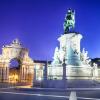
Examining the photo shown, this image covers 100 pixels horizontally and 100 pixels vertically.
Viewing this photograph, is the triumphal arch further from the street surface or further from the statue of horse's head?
the street surface

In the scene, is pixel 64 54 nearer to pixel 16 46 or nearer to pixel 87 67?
pixel 87 67

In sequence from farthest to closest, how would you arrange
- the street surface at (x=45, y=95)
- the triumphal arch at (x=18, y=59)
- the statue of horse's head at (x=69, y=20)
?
the triumphal arch at (x=18, y=59), the statue of horse's head at (x=69, y=20), the street surface at (x=45, y=95)

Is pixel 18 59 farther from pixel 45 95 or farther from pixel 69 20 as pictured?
pixel 45 95

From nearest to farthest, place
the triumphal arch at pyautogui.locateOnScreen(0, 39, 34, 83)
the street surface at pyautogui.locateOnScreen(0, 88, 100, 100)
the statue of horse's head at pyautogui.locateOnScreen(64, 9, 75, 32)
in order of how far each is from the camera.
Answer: the street surface at pyautogui.locateOnScreen(0, 88, 100, 100), the statue of horse's head at pyautogui.locateOnScreen(64, 9, 75, 32), the triumphal arch at pyautogui.locateOnScreen(0, 39, 34, 83)

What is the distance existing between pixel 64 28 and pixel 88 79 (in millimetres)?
8969

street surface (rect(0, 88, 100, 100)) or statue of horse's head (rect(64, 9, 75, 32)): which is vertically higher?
statue of horse's head (rect(64, 9, 75, 32))

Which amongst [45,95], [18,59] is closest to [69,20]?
[45,95]

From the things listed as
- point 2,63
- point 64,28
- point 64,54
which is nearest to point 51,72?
point 64,54

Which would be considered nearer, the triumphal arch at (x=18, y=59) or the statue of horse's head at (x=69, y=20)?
the statue of horse's head at (x=69, y=20)

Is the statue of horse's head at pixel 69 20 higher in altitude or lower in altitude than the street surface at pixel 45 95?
higher

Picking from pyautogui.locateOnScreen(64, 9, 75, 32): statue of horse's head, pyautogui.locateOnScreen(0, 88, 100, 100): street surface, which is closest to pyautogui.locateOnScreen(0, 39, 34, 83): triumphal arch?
pyautogui.locateOnScreen(64, 9, 75, 32): statue of horse's head

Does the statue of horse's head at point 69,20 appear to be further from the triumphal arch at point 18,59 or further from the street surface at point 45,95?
the triumphal arch at point 18,59

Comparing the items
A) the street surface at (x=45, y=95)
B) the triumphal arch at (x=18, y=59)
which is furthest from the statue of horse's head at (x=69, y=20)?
the triumphal arch at (x=18, y=59)

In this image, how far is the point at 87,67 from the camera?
45.0 m
